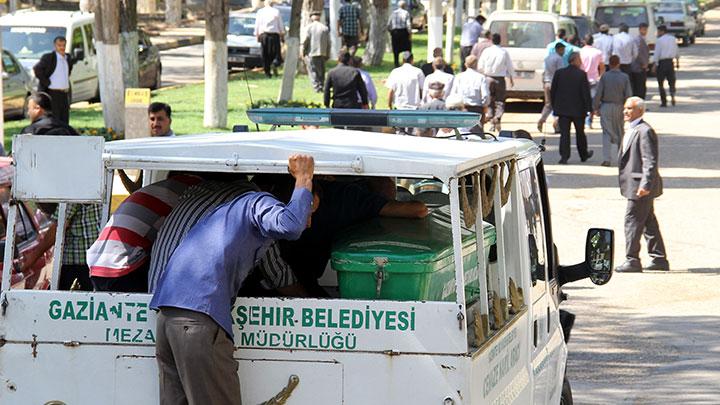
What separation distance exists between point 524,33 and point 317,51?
14.6ft

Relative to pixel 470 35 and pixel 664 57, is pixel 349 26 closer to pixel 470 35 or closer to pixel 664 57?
pixel 470 35

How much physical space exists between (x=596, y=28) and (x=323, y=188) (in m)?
35.6

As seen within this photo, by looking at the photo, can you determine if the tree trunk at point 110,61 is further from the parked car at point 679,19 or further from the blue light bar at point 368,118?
the parked car at point 679,19

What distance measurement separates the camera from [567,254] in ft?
50.8

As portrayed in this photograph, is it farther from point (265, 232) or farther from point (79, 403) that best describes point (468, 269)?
point (79, 403)

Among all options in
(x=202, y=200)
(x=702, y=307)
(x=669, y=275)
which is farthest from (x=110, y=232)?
(x=669, y=275)

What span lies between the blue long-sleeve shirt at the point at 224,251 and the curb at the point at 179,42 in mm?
41895

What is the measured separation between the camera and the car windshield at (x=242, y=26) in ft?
128

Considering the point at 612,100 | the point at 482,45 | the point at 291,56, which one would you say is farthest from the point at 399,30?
the point at 612,100

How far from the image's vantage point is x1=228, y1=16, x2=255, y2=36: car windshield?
128 feet

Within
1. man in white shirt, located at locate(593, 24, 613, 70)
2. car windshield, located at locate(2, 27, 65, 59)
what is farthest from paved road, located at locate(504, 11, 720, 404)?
car windshield, located at locate(2, 27, 65, 59)

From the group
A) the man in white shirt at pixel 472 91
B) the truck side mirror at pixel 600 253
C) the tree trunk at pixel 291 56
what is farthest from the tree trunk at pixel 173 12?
the truck side mirror at pixel 600 253

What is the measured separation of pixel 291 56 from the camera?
92.4 ft

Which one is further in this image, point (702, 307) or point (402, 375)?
point (702, 307)
